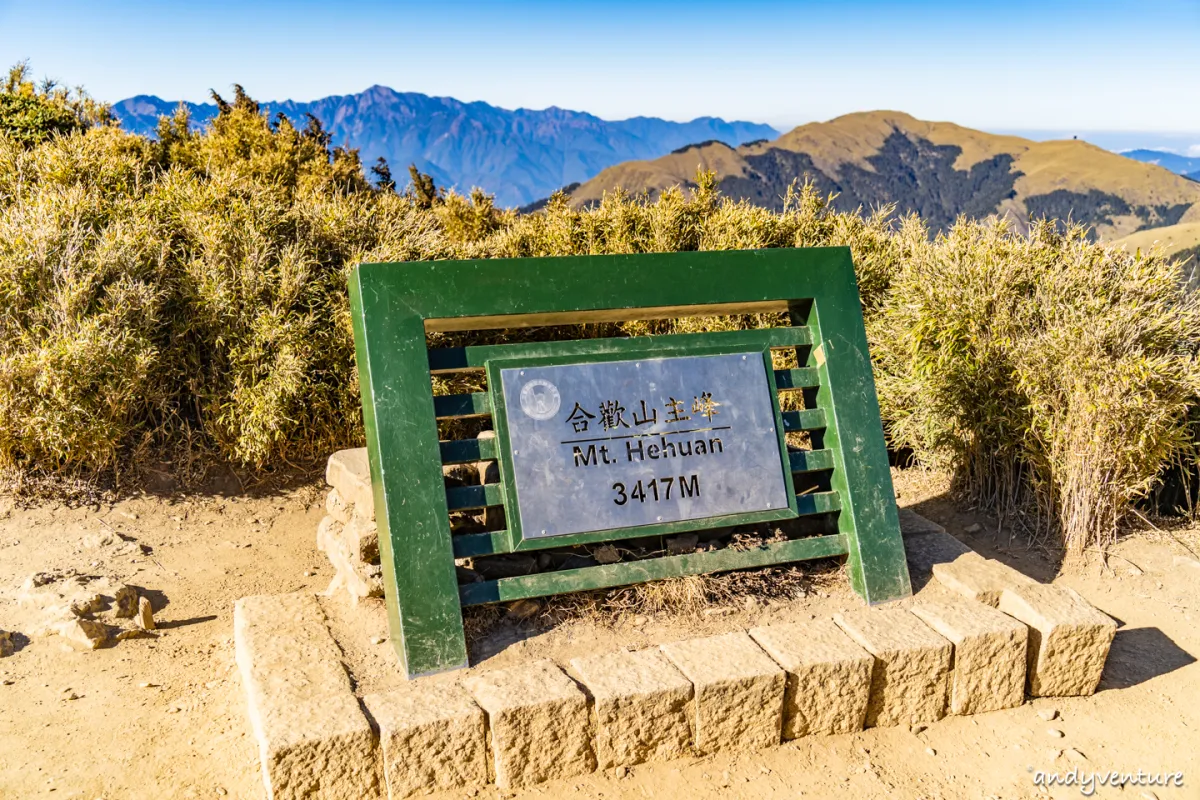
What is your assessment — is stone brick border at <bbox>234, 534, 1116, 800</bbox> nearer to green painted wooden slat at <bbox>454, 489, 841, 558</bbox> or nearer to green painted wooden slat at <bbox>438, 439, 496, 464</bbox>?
green painted wooden slat at <bbox>454, 489, 841, 558</bbox>

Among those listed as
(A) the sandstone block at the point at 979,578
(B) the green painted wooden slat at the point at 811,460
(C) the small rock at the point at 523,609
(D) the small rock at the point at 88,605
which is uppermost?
(B) the green painted wooden slat at the point at 811,460

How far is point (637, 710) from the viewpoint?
279 cm

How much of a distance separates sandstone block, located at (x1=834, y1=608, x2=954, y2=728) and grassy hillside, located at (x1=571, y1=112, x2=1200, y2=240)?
3874 centimetres

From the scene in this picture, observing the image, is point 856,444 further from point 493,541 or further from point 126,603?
point 126,603

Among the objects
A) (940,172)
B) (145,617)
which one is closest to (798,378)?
(145,617)

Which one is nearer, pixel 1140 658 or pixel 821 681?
pixel 821 681

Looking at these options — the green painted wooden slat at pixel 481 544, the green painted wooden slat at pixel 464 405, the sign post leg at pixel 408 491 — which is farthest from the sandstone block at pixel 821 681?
the green painted wooden slat at pixel 464 405

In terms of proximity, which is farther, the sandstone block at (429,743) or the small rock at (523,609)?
the small rock at (523,609)

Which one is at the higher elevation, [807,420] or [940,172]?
[940,172]

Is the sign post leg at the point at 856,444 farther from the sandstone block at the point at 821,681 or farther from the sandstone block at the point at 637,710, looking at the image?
the sandstone block at the point at 637,710

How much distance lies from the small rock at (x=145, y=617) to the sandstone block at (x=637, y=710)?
2014 mm

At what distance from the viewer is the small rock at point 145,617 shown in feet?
12.4

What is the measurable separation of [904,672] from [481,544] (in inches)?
60.6

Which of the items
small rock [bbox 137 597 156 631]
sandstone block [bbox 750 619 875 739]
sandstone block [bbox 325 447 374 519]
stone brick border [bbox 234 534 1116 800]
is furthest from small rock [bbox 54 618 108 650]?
sandstone block [bbox 750 619 875 739]
